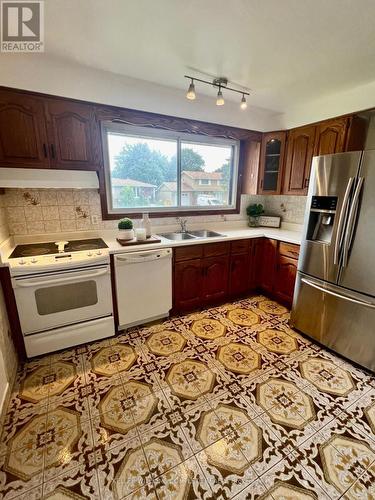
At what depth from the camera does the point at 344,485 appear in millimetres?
1180

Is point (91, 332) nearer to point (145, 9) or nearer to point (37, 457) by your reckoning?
point (37, 457)

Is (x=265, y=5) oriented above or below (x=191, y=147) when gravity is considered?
above

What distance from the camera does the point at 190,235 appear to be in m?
2.98

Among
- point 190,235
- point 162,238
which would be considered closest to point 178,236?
point 190,235

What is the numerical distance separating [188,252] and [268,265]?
3.91 ft

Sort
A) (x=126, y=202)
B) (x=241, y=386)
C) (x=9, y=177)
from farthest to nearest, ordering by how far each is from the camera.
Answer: (x=126, y=202) → (x=9, y=177) → (x=241, y=386)

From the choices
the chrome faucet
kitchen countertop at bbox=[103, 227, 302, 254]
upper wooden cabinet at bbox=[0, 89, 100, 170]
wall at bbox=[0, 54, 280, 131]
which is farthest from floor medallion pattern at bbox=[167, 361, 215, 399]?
wall at bbox=[0, 54, 280, 131]

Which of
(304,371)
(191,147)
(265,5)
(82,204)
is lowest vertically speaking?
(304,371)

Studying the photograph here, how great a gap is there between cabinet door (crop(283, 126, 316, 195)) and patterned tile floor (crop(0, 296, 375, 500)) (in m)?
1.87

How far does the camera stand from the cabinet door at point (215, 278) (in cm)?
275

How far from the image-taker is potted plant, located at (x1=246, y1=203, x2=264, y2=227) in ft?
11.4

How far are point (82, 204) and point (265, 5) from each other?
2157 millimetres

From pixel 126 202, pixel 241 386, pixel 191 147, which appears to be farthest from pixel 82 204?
pixel 241 386

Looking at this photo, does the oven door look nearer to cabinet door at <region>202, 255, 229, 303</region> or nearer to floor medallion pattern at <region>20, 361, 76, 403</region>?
floor medallion pattern at <region>20, 361, 76, 403</region>
